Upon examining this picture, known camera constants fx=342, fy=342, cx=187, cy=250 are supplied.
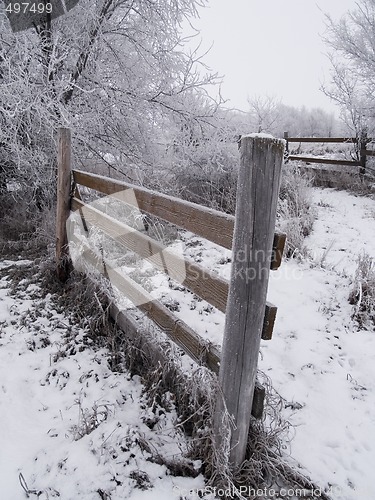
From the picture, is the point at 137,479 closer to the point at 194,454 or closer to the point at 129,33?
the point at 194,454

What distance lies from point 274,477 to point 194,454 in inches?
18.7

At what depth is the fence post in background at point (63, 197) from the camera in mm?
3905

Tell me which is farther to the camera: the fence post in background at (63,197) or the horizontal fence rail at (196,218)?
the fence post in background at (63,197)

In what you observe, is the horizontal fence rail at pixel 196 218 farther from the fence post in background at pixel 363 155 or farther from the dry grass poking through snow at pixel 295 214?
the fence post in background at pixel 363 155

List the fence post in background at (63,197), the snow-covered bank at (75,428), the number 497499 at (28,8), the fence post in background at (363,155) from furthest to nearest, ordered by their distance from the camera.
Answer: the fence post in background at (363,155)
the number 497499 at (28,8)
the fence post in background at (63,197)
the snow-covered bank at (75,428)

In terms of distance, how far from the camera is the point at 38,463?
2.04 meters

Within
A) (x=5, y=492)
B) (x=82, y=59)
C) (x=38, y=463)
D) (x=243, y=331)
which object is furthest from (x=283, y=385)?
(x=82, y=59)

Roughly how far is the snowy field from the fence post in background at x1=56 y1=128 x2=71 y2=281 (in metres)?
0.44

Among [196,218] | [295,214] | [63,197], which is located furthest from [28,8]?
[295,214]

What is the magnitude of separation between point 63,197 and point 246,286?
10.3 feet

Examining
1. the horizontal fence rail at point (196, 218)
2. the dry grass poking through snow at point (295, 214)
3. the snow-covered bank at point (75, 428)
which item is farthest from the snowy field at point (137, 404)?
the horizontal fence rail at point (196, 218)

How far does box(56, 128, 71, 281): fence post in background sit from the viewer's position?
390cm

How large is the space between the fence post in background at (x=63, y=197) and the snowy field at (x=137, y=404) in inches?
17.4

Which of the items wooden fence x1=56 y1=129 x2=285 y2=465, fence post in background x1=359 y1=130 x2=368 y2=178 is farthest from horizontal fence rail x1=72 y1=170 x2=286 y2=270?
fence post in background x1=359 y1=130 x2=368 y2=178
